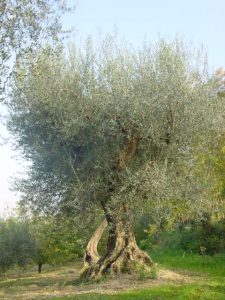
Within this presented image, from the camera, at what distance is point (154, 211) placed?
17.3 metres

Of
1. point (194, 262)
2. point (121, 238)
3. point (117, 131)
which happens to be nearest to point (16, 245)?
point (194, 262)

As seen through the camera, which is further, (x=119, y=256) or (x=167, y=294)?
(x=119, y=256)

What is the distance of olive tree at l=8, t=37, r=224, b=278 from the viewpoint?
16.9 m

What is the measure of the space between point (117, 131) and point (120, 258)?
521cm

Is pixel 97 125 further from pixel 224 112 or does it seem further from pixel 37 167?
pixel 224 112

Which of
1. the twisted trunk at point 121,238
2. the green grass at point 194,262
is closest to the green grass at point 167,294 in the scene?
the twisted trunk at point 121,238

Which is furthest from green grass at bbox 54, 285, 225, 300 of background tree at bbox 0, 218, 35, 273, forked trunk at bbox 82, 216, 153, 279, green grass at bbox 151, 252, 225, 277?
background tree at bbox 0, 218, 35, 273

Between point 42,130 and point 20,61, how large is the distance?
17.6 feet

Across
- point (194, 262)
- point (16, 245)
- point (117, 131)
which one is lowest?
point (194, 262)

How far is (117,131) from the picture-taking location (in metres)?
17.3

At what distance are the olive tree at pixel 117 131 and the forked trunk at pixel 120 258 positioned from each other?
0.13ft

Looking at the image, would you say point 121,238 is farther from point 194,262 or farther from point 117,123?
point 194,262

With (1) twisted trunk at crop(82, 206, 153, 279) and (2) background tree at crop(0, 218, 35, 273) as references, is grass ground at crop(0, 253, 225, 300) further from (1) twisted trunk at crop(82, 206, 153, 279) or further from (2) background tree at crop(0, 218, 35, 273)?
(2) background tree at crop(0, 218, 35, 273)

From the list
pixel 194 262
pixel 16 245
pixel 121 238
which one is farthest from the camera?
pixel 16 245
